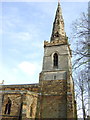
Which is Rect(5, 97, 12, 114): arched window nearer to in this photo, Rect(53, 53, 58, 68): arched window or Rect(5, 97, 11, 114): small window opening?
Rect(5, 97, 11, 114): small window opening

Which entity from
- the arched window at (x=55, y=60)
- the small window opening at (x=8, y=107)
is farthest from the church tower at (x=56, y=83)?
the small window opening at (x=8, y=107)

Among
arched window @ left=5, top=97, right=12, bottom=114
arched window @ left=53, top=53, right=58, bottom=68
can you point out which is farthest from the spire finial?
arched window @ left=5, top=97, right=12, bottom=114

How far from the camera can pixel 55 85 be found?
19.3 metres

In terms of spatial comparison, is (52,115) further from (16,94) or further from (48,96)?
(16,94)

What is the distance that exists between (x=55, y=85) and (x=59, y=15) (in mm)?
17235

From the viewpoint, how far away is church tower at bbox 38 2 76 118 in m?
17.1

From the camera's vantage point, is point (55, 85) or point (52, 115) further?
point (55, 85)

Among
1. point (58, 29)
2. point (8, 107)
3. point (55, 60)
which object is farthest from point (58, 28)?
point (8, 107)

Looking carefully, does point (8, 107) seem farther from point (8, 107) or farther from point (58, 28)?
point (58, 28)

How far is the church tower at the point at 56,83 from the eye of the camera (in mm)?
17125

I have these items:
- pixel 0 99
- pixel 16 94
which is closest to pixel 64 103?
pixel 16 94

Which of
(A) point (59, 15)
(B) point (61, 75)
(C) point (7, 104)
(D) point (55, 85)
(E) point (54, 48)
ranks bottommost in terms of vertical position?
(C) point (7, 104)

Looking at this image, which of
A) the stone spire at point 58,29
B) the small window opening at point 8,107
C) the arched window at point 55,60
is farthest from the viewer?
the stone spire at point 58,29

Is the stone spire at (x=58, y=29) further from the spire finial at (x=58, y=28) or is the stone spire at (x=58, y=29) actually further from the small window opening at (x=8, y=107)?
the small window opening at (x=8, y=107)
